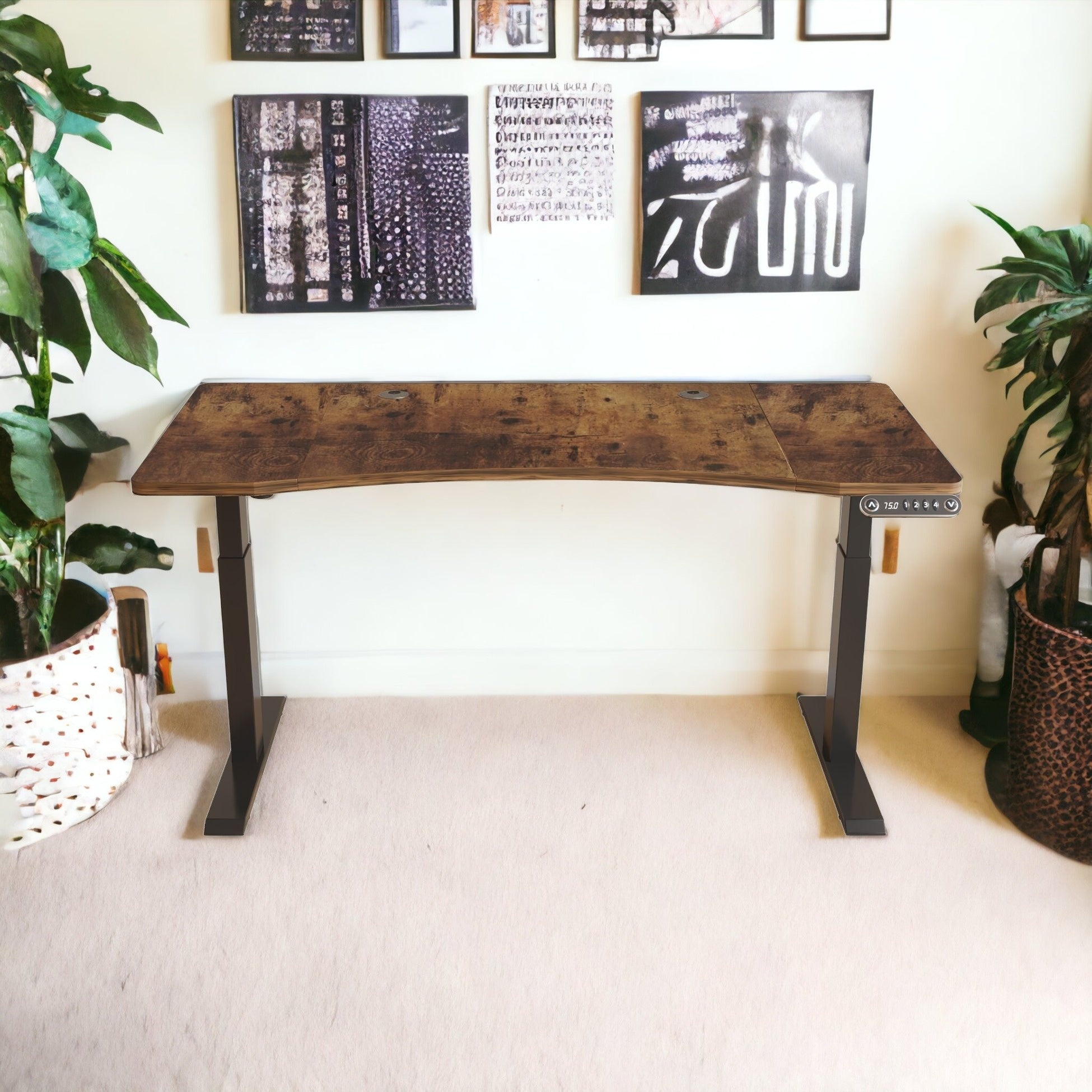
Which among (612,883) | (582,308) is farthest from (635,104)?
(612,883)

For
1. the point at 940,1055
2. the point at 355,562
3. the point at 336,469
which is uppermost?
the point at 336,469

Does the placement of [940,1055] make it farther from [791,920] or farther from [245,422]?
[245,422]

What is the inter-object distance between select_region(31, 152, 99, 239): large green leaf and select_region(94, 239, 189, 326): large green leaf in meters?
0.07

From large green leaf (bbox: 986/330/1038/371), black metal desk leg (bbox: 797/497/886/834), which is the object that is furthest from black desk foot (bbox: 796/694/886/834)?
large green leaf (bbox: 986/330/1038/371)

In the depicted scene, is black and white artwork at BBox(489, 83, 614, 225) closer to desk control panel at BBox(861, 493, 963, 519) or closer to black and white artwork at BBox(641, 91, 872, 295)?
black and white artwork at BBox(641, 91, 872, 295)

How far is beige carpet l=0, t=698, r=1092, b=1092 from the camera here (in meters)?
1.77

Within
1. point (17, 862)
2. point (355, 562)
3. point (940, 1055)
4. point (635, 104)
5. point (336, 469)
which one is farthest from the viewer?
point (355, 562)

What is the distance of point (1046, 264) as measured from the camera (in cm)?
213

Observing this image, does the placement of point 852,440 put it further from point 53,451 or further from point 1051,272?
point 53,451

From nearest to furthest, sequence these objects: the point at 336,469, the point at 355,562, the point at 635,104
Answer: the point at 336,469, the point at 635,104, the point at 355,562

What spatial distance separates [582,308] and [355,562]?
794 millimetres

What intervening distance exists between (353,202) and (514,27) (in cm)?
48

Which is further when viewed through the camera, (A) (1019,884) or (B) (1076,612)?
(B) (1076,612)

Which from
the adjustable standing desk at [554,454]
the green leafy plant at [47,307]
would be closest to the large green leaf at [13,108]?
the green leafy plant at [47,307]
